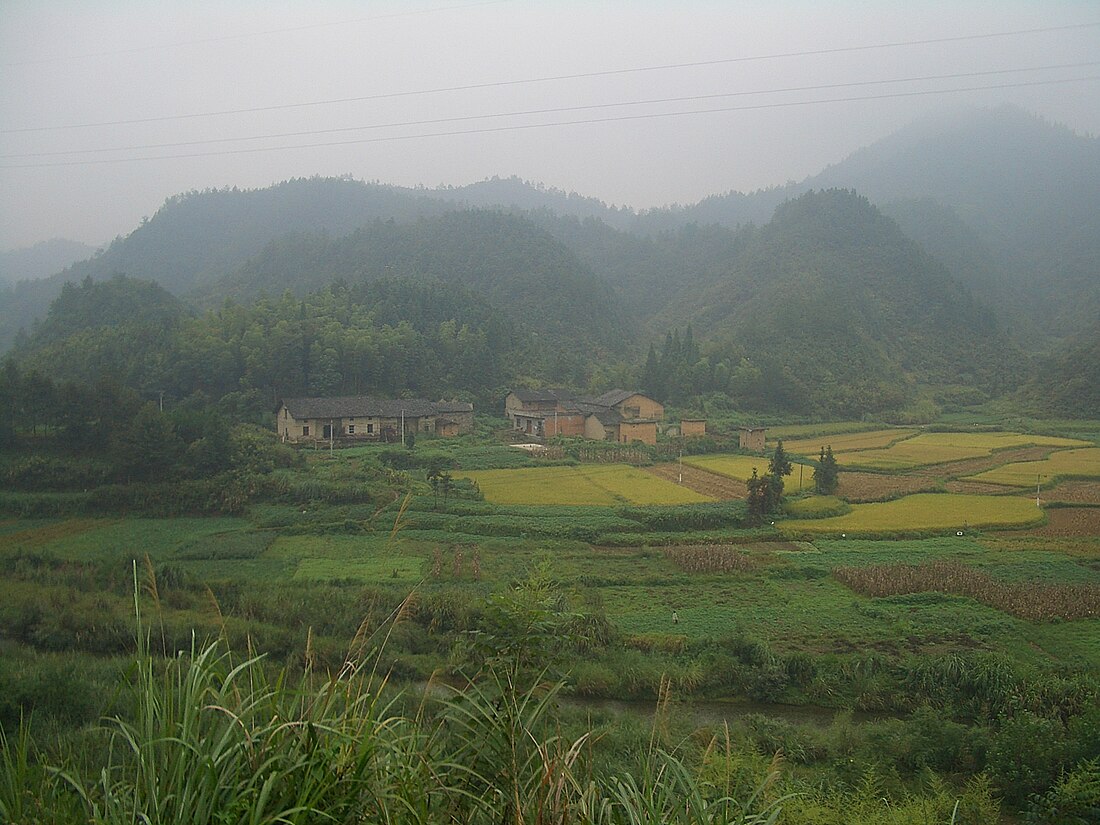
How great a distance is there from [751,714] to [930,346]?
1670 inches

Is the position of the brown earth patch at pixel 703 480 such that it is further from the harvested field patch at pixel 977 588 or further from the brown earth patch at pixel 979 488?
the harvested field patch at pixel 977 588

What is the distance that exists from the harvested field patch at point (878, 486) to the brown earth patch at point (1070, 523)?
9.47 ft

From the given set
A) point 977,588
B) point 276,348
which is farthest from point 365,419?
point 977,588

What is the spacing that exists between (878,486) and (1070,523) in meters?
4.42

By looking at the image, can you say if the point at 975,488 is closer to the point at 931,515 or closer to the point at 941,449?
the point at 931,515

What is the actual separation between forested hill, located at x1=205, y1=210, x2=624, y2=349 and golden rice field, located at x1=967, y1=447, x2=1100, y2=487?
3009cm

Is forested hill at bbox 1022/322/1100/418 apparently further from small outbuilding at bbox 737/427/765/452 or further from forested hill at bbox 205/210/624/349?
forested hill at bbox 205/210/624/349

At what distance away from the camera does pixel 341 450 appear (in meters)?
22.5

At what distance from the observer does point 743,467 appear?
2208 cm

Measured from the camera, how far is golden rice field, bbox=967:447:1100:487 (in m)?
18.8

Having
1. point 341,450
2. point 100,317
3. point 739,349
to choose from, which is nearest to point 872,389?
point 739,349

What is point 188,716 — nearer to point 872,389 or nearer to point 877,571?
point 877,571

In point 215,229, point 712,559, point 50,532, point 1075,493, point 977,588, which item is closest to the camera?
point 977,588

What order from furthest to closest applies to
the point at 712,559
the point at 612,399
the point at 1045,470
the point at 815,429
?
the point at 815,429 → the point at 612,399 → the point at 1045,470 → the point at 712,559
